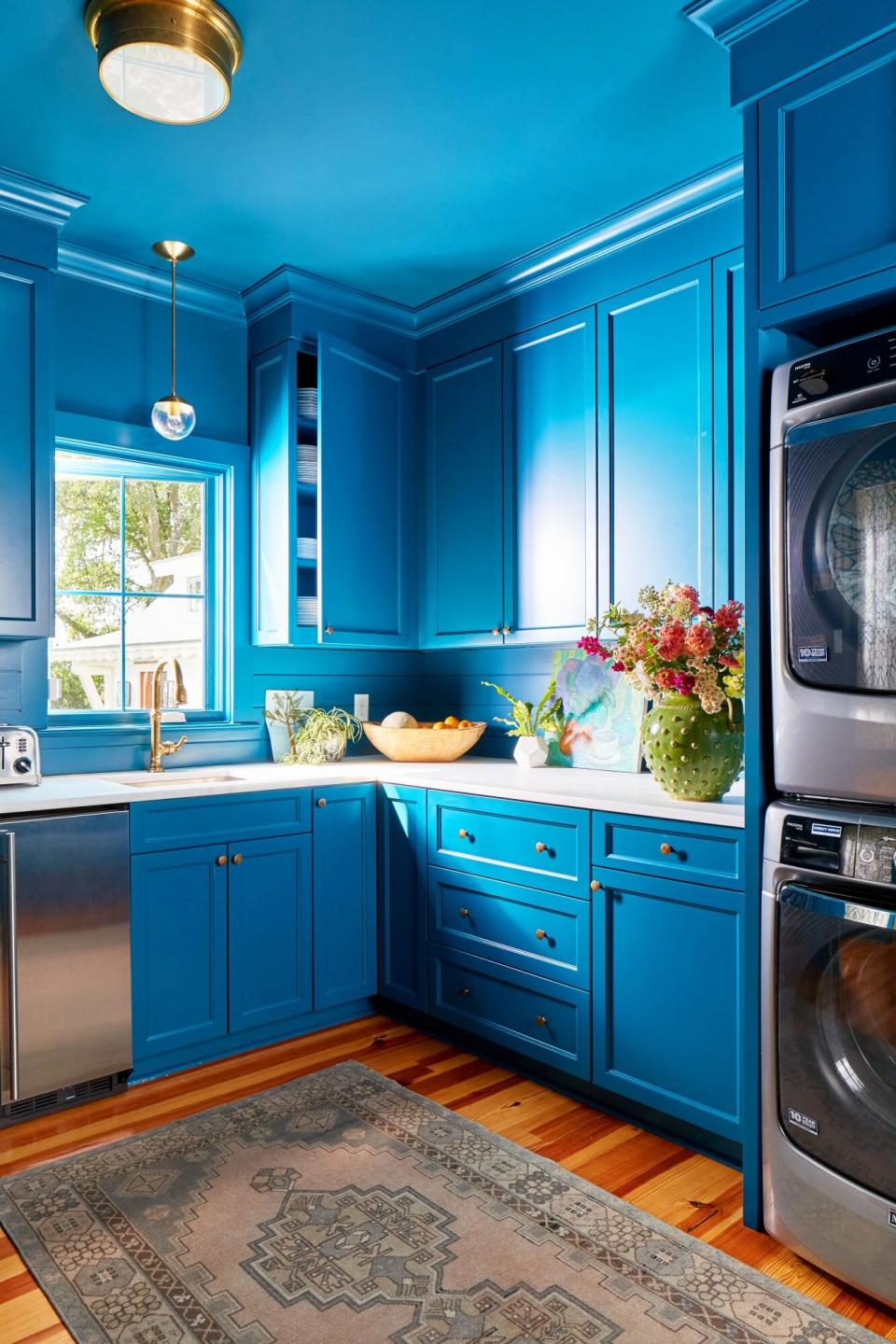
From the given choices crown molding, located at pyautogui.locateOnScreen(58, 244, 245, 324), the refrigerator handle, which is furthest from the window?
the refrigerator handle

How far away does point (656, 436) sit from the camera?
2848 mm

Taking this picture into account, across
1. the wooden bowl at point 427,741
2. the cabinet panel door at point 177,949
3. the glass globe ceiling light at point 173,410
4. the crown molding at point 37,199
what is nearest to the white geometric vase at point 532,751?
the wooden bowl at point 427,741

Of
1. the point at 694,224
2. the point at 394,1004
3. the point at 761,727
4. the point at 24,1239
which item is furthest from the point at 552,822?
the point at 694,224

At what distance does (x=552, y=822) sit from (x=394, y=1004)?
1.08 m

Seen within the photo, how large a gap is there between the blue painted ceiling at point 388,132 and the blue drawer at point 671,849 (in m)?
1.82

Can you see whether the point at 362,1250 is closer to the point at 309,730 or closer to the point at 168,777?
the point at 168,777

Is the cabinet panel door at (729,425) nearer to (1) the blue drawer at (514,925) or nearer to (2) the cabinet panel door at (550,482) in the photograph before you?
(2) the cabinet panel door at (550,482)

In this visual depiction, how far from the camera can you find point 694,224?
109 inches

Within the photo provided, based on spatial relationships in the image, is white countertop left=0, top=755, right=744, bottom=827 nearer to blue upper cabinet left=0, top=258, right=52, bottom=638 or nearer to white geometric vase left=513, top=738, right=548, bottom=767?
white geometric vase left=513, top=738, right=548, bottom=767

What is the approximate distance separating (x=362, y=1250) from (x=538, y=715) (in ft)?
6.05

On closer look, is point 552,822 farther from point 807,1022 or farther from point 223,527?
point 223,527

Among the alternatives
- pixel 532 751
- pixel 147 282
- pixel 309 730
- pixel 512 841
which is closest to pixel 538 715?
pixel 532 751

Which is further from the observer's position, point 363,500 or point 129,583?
point 363,500

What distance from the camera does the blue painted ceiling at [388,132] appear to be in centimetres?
211
